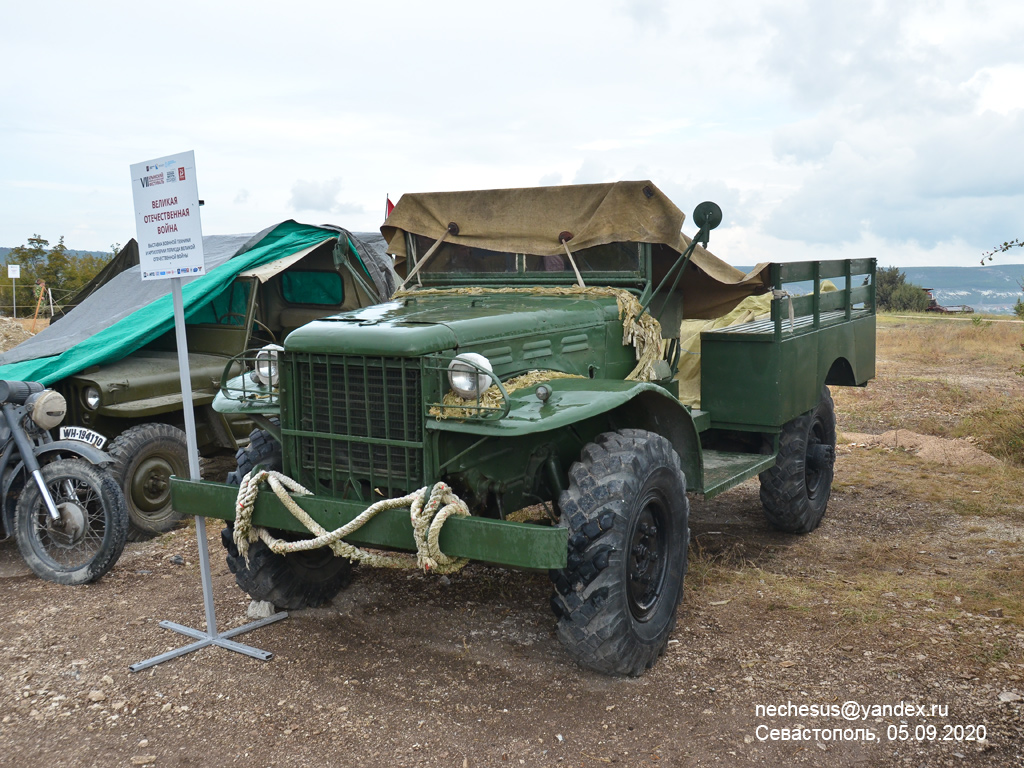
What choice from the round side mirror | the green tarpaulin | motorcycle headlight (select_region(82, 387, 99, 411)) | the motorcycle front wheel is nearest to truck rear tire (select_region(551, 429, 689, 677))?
the round side mirror

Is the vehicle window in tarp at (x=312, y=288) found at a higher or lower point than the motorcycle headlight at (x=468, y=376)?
higher

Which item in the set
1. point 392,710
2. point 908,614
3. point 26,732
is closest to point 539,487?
point 392,710

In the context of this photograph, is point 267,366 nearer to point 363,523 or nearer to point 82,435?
point 363,523

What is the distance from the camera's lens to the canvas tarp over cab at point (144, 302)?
695 centimetres

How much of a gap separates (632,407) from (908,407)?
8.13m

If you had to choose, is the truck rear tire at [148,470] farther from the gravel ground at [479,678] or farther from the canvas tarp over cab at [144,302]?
the gravel ground at [479,678]

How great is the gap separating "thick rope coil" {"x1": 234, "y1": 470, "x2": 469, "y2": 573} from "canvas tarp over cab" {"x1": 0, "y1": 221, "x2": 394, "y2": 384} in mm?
3361

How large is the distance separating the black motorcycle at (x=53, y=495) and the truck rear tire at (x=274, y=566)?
A: 4.02 feet

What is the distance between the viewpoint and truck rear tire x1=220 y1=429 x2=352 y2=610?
177 inches

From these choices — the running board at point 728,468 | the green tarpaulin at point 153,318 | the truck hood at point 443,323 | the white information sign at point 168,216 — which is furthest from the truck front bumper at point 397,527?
the green tarpaulin at point 153,318

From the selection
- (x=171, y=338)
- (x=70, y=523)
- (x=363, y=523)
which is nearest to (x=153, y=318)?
(x=171, y=338)

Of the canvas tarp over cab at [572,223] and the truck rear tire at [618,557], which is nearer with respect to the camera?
the truck rear tire at [618,557]

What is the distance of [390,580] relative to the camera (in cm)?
530

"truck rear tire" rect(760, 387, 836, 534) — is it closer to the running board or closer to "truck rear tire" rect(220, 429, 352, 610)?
the running board
